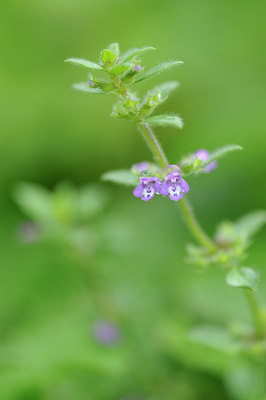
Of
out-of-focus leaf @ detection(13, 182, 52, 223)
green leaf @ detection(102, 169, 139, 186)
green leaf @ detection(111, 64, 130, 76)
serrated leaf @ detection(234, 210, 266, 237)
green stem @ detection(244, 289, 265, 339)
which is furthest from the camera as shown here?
out-of-focus leaf @ detection(13, 182, 52, 223)

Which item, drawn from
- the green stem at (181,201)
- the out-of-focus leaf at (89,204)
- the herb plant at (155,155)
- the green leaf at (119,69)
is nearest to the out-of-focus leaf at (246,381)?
the herb plant at (155,155)

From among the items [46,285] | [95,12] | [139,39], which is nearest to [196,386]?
[46,285]

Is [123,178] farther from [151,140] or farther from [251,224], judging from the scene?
[251,224]

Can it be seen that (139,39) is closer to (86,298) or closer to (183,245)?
(183,245)

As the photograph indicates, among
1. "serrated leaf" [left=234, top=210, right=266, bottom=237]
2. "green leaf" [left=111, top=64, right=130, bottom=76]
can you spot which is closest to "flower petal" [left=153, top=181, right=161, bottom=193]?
"green leaf" [left=111, top=64, right=130, bottom=76]

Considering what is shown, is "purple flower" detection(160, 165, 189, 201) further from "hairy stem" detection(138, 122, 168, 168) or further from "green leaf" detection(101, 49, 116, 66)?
"green leaf" detection(101, 49, 116, 66)
